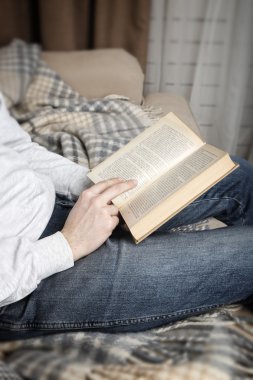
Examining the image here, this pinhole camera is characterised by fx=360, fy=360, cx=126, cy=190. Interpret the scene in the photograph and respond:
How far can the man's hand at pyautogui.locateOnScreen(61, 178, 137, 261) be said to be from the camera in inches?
27.3

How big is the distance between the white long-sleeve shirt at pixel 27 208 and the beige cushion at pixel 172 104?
59 cm

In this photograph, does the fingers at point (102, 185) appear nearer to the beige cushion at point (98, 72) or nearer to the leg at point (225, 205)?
the leg at point (225, 205)

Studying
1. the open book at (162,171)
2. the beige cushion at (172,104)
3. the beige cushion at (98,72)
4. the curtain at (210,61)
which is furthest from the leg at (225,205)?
the curtain at (210,61)

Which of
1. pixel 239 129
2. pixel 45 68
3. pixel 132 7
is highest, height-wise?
pixel 132 7

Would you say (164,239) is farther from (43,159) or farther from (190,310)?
(43,159)

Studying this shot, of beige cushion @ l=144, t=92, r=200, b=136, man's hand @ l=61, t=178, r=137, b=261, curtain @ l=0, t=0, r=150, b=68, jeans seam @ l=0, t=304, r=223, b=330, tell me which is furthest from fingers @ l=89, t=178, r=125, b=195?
curtain @ l=0, t=0, r=150, b=68

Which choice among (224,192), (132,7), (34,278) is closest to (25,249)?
(34,278)

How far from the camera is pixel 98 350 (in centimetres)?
53

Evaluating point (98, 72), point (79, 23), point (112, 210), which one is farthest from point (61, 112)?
point (112, 210)

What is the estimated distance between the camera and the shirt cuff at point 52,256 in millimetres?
640

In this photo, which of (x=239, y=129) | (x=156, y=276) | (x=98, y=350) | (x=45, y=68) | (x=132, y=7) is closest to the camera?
(x=98, y=350)

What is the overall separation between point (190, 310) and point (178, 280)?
0.06 metres

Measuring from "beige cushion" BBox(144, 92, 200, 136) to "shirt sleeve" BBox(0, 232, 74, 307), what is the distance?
2.65 ft

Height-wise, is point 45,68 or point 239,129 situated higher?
point 45,68
